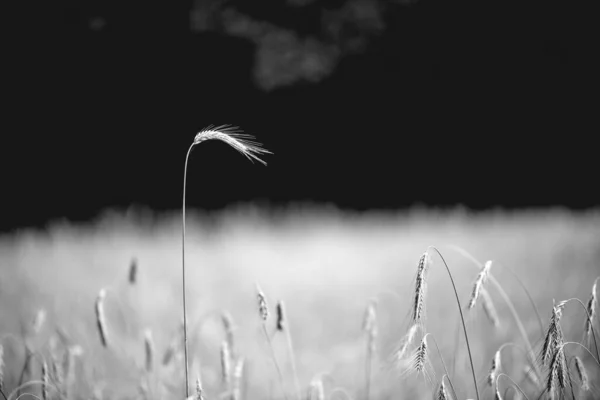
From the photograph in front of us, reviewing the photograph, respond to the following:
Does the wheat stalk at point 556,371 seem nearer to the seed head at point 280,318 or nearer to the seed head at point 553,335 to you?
the seed head at point 553,335

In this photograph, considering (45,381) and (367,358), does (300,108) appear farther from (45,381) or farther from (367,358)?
(45,381)

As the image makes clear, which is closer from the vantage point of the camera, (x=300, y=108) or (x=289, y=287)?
(x=289, y=287)

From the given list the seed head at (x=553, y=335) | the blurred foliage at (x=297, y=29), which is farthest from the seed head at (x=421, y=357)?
the blurred foliage at (x=297, y=29)

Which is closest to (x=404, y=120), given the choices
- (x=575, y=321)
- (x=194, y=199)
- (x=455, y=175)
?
(x=455, y=175)

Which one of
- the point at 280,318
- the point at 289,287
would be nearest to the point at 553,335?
the point at 280,318

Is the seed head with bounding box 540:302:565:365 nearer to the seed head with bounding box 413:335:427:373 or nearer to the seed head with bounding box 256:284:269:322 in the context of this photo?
the seed head with bounding box 413:335:427:373

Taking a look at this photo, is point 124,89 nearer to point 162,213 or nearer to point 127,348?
point 162,213
